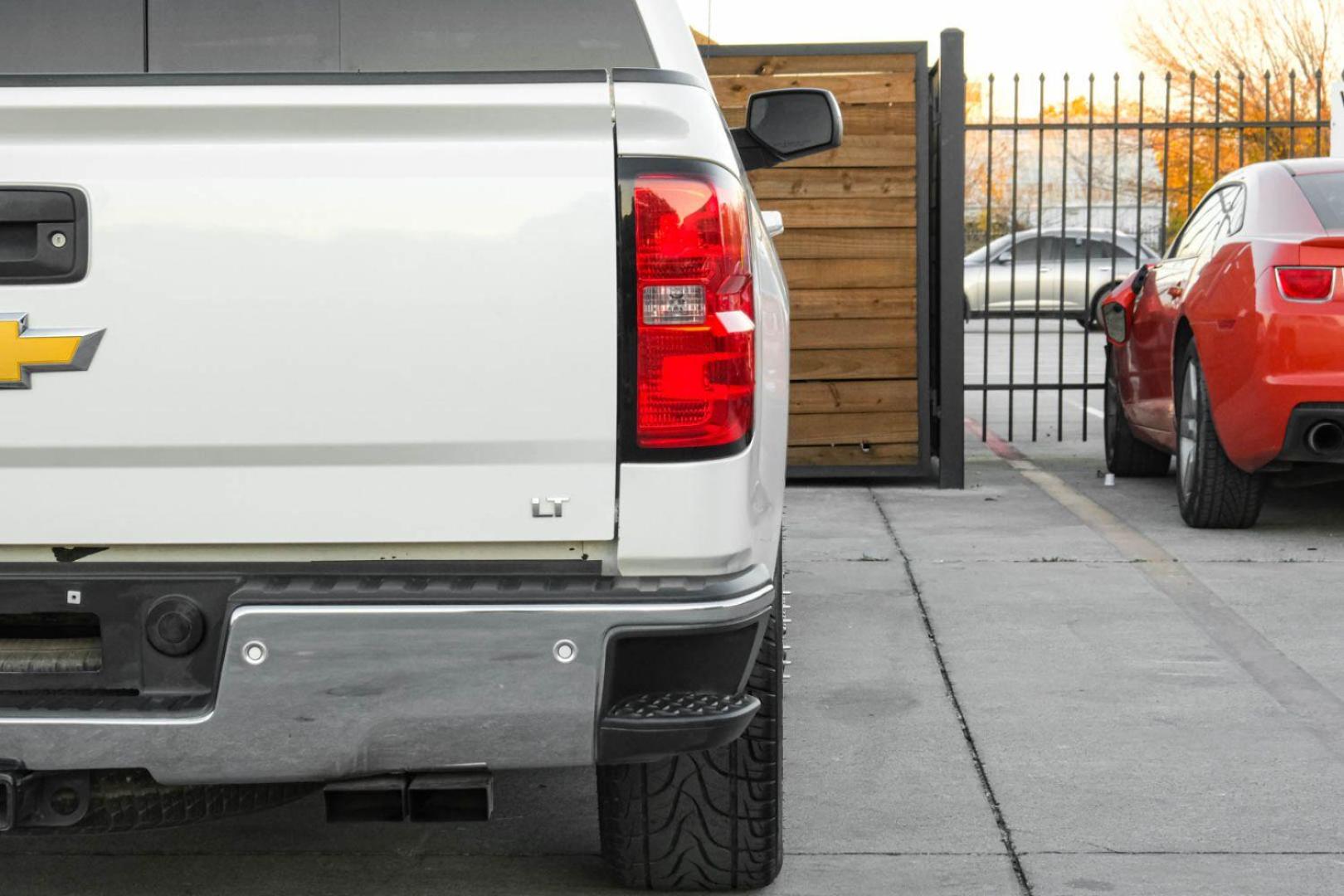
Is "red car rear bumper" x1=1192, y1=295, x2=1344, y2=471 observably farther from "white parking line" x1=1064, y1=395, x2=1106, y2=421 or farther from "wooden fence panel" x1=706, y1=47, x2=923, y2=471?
"white parking line" x1=1064, y1=395, x2=1106, y2=421

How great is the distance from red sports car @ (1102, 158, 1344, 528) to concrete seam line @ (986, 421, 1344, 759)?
0.44 meters

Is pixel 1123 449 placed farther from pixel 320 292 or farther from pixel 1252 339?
pixel 320 292

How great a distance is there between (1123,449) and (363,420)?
24.6ft

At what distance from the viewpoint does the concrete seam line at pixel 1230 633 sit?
4785mm

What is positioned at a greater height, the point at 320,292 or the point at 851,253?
the point at 851,253

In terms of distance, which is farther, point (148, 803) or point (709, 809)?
point (709, 809)

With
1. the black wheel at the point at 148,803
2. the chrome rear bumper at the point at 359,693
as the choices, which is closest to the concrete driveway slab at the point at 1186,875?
the chrome rear bumper at the point at 359,693

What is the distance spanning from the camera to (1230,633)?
226 inches

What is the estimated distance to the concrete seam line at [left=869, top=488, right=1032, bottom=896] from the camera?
12.1 ft

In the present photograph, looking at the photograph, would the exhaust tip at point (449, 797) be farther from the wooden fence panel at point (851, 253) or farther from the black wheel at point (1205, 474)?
the wooden fence panel at point (851, 253)

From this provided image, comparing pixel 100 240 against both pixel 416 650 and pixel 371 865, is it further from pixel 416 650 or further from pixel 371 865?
pixel 371 865

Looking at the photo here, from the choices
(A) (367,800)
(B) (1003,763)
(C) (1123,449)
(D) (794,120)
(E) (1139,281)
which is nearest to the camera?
(A) (367,800)

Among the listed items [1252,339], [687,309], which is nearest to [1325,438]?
[1252,339]

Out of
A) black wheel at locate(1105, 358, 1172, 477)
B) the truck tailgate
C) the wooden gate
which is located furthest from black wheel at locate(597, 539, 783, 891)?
black wheel at locate(1105, 358, 1172, 477)
